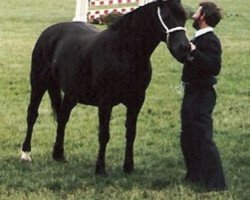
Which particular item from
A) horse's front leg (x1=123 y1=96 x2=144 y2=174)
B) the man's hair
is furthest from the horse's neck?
horse's front leg (x1=123 y1=96 x2=144 y2=174)

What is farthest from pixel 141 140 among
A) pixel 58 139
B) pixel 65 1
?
pixel 65 1

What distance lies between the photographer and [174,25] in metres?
6.49

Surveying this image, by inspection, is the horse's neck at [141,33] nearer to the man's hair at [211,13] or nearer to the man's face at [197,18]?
the man's face at [197,18]

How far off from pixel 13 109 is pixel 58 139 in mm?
2705

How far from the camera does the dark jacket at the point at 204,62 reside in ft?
20.9

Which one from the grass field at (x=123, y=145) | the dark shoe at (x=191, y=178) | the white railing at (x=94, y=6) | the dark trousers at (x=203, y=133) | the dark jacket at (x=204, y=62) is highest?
the dark jacket at (x=204, y=62)

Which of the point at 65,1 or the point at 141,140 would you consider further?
the point at 65,1

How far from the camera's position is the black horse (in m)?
6.57

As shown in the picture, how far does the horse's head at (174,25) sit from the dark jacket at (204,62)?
A: 0.14 metres

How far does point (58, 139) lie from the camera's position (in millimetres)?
8070

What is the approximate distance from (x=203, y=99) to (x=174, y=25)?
2.60ft

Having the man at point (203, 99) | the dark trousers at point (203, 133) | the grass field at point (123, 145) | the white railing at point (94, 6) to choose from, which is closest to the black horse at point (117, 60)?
the man at point (203, 99)

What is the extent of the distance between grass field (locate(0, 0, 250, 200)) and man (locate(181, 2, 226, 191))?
0.24 metres

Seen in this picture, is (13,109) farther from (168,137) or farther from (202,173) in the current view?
(202,173)
